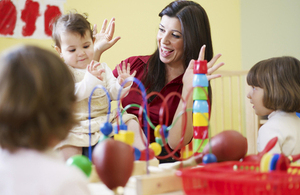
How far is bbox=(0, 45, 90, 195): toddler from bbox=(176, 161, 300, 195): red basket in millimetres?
193

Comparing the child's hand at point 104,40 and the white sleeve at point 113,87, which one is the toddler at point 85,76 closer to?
the white sleeve at point 113,87

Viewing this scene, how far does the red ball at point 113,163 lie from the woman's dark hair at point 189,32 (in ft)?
2.69

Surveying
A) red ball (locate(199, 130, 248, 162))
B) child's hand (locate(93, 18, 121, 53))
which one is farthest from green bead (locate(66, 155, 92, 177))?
child's hand (locate(93, 18, 121, 53))

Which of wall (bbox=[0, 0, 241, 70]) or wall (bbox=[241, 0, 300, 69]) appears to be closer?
wall (bbox=[0, 0, 241, 70])

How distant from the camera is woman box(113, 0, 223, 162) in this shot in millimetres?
1344

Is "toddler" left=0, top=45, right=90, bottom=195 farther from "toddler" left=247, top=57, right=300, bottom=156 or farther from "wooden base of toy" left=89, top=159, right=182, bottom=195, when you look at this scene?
"toddler" left=247, top=57, right=300, bottom=156

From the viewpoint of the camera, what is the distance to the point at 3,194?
1.65ft

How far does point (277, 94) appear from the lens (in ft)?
3.71

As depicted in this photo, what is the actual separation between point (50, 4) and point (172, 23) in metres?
0.84

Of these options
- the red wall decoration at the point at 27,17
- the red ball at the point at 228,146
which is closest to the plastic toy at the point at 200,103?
the red ball at the point at 228,146

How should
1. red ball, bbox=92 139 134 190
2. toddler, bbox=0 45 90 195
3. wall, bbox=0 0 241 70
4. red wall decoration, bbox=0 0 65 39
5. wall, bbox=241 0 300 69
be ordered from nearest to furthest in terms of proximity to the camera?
1. toddler, bbox=0 45 90 195
2. red ball, bbox=92 139 134 190
3. red wall decoration, bbox=0 0 65 39
4. wall, bbox=0 0 241 70
5. wall, bbox=241 0 300 69

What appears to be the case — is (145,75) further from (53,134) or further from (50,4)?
(53,134)

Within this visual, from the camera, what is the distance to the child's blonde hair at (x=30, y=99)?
0.50m

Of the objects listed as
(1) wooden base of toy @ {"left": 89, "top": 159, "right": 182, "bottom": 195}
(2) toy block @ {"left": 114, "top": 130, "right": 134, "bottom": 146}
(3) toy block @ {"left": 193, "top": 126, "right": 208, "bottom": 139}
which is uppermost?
(2) toy block @ {"left": 114, "top": 130, "right": 134, "bottom": 146}
